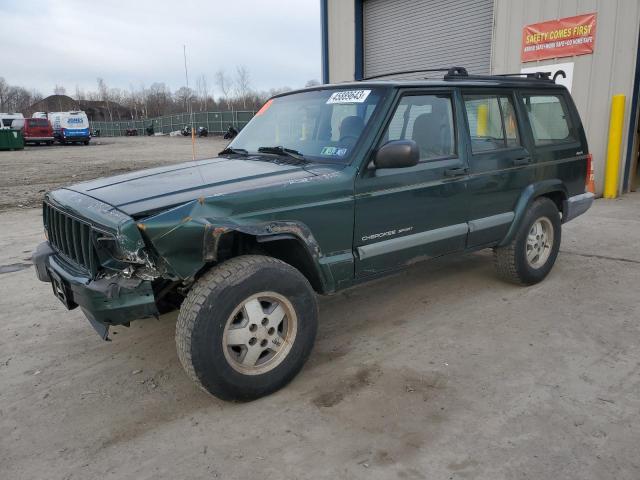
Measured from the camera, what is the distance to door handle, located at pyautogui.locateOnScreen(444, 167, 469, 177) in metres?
3.81

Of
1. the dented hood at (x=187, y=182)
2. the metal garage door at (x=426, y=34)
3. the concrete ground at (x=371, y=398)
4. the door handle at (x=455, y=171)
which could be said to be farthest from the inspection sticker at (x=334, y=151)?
the metal garage door at (x=426, y=34)

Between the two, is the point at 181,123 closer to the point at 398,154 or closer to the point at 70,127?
the point at 70,127

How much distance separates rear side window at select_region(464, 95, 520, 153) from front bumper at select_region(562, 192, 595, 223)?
1019 millimetres

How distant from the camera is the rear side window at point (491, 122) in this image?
4.11 meters

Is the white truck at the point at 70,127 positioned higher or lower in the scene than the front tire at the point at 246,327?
higher

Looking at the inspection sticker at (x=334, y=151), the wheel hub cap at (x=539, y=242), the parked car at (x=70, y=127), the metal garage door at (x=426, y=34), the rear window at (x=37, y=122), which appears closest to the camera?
the inspection sticker at (x=334, y=151)

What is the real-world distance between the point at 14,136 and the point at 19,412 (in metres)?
30.9

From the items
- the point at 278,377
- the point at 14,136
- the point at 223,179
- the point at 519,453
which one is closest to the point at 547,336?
the point at 519,453

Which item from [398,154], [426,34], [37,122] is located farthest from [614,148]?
[37,122]

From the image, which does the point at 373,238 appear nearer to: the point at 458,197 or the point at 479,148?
the point at 458,197

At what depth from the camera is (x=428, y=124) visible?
3.84m

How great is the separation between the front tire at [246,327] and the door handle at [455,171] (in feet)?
4.88

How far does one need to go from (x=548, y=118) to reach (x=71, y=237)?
4.28 m

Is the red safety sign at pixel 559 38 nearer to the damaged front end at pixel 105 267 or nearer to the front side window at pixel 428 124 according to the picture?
the front side window at pixel 428 124
